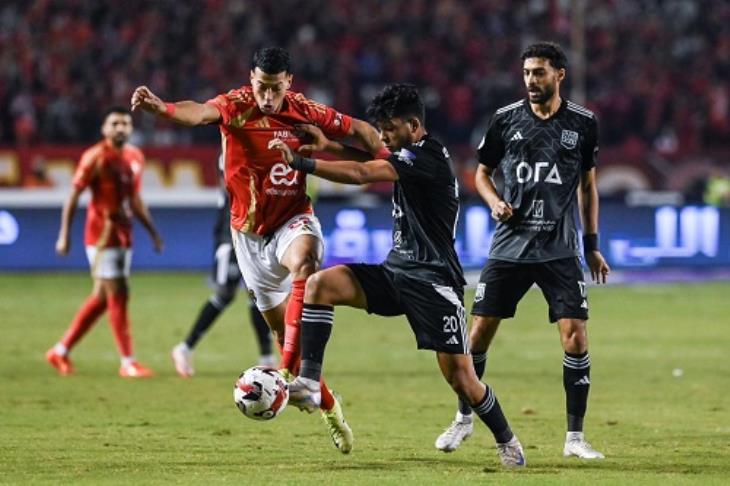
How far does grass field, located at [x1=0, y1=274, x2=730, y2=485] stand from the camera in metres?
8.02

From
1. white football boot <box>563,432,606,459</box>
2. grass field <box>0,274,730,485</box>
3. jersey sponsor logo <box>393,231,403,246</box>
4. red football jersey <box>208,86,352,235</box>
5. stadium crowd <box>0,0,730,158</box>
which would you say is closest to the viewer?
grass field <box>0,274,730,485</box>

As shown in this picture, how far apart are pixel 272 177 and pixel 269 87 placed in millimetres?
573

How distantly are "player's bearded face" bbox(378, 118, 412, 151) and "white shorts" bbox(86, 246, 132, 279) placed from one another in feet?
19.8

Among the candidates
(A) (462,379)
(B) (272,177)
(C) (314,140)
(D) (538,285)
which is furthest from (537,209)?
(B) (272,177)

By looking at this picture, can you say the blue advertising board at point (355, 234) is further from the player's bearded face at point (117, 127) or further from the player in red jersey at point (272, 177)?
the player in red jersey at point (272, 177)

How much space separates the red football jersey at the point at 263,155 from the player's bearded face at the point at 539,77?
3.67 feet

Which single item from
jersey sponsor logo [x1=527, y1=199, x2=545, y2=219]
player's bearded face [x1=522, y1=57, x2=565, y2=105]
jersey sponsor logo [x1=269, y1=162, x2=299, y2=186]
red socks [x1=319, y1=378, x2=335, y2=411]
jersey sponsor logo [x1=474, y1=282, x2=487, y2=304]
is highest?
player's bearded face [x1=522, y1=57, x2=565, y2=105]

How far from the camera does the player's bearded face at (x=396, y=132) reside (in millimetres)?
8039

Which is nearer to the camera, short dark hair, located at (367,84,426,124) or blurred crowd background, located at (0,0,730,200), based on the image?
short dark hair, located at (367,84,426,124)

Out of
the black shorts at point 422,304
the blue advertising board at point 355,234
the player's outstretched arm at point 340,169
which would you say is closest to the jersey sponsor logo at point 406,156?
the player's outstretched arm at point 340,169

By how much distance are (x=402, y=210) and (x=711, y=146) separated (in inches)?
990

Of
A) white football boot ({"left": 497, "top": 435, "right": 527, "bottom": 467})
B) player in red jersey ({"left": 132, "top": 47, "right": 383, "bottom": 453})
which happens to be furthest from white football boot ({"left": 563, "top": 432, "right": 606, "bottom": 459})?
player in red jersey ({"left": 132, "top": 47, "right": 383, "bottom": 453})

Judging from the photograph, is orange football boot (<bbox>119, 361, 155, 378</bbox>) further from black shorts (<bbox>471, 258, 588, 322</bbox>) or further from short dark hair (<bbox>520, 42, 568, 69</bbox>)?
short dark hair (<bbox>520, 42, 568, 69</bbox>)

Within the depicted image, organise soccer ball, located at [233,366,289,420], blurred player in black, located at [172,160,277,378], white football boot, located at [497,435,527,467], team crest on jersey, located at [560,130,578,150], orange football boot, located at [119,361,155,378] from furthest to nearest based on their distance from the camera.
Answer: blurred player in black, located at [172,160,277,378] → orange football boot, located at [119,361,155,378] → team crest on jersey, located at [560,130,578,150] → white football boot, located at [497,435,527,467] → soccer ball, located at [233,366,289,420]
